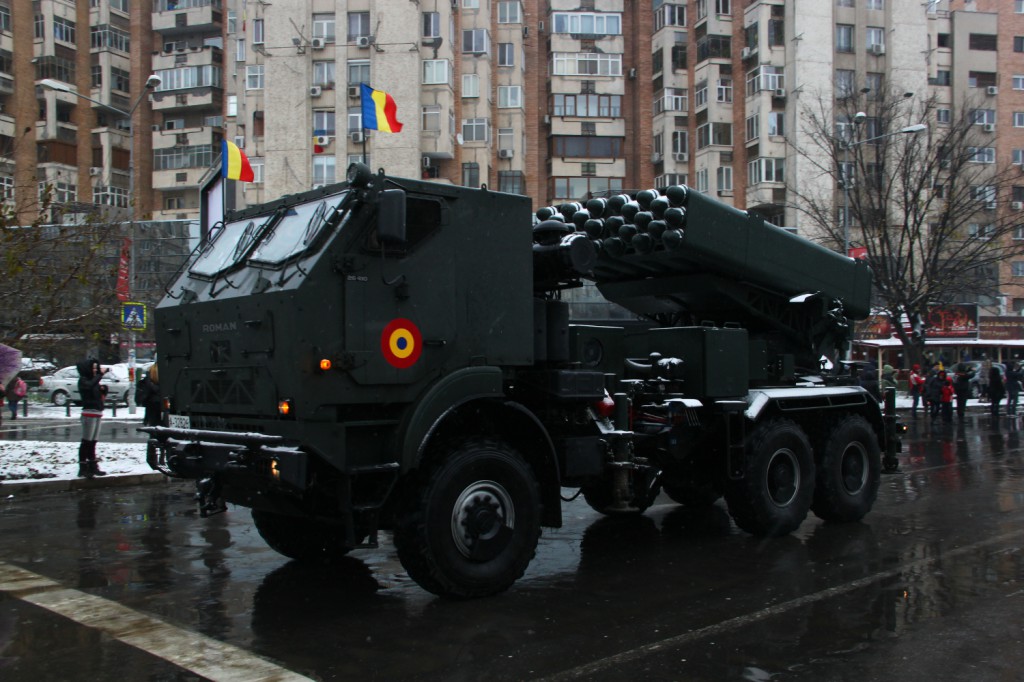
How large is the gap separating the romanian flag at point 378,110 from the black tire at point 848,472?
10498 millimetres

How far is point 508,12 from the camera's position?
49219 millimetres

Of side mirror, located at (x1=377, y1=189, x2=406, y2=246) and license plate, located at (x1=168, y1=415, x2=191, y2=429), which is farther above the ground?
side mirror, located at (x1=377, y1=189, x2=406, y2=246)

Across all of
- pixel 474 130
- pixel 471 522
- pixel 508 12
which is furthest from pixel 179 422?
pixel 508 12

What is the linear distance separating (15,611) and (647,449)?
16.5ft

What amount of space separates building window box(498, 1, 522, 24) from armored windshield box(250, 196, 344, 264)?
45.1 metres

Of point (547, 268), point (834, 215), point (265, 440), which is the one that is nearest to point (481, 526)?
point (265, 440)

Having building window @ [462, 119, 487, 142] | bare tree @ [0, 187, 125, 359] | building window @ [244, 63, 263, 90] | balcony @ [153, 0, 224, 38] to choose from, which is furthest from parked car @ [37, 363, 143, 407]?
balcony @ [153, 0, 224, 38]

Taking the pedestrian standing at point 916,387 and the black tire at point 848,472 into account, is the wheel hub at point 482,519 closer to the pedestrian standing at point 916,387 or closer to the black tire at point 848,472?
the black tire at point 848,472

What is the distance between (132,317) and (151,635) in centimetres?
1065

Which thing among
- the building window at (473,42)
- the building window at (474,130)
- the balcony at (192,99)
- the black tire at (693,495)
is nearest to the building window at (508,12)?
the building window at (473,42)

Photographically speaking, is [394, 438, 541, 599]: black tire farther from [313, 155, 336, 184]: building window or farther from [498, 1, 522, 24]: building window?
[498, 1, 522, 24]: building window

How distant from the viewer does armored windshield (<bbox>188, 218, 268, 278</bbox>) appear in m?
6.92

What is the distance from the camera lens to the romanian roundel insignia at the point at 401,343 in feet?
20.5

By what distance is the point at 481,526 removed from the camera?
6484mm
